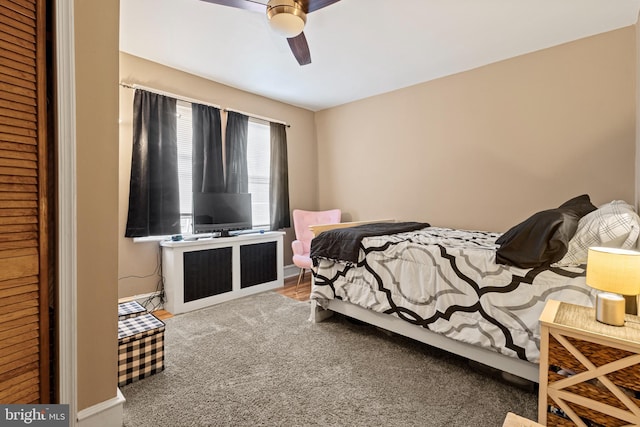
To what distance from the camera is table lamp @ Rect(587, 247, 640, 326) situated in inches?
47.2

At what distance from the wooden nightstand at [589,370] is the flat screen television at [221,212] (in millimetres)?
3070

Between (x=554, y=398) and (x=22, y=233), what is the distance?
7.35ft

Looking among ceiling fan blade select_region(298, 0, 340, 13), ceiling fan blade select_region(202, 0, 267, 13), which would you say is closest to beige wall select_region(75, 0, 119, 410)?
ceiling fan blade select_region(202, 0, 267, 13)

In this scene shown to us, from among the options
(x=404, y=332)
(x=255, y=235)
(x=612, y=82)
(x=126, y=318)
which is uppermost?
(x=612, y=82)

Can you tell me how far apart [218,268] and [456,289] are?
7.97ft

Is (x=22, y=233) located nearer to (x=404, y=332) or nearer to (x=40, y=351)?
(x=40, y=351)

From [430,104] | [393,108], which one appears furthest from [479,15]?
[393,108]

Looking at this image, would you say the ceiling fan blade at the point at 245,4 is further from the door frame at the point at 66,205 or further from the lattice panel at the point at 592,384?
the lattice panel at the point at 592,384

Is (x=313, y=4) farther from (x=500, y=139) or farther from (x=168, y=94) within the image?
(x=500, y=139)

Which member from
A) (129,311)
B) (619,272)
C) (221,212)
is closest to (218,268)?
(221,212)

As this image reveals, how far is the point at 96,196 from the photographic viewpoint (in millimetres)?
1333

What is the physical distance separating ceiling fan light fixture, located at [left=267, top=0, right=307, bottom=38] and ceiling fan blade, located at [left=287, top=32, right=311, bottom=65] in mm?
285

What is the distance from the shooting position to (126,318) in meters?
2.06

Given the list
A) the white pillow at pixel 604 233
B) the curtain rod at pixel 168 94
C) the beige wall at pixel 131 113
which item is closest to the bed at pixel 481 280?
the white pillow at pixel 604 233
